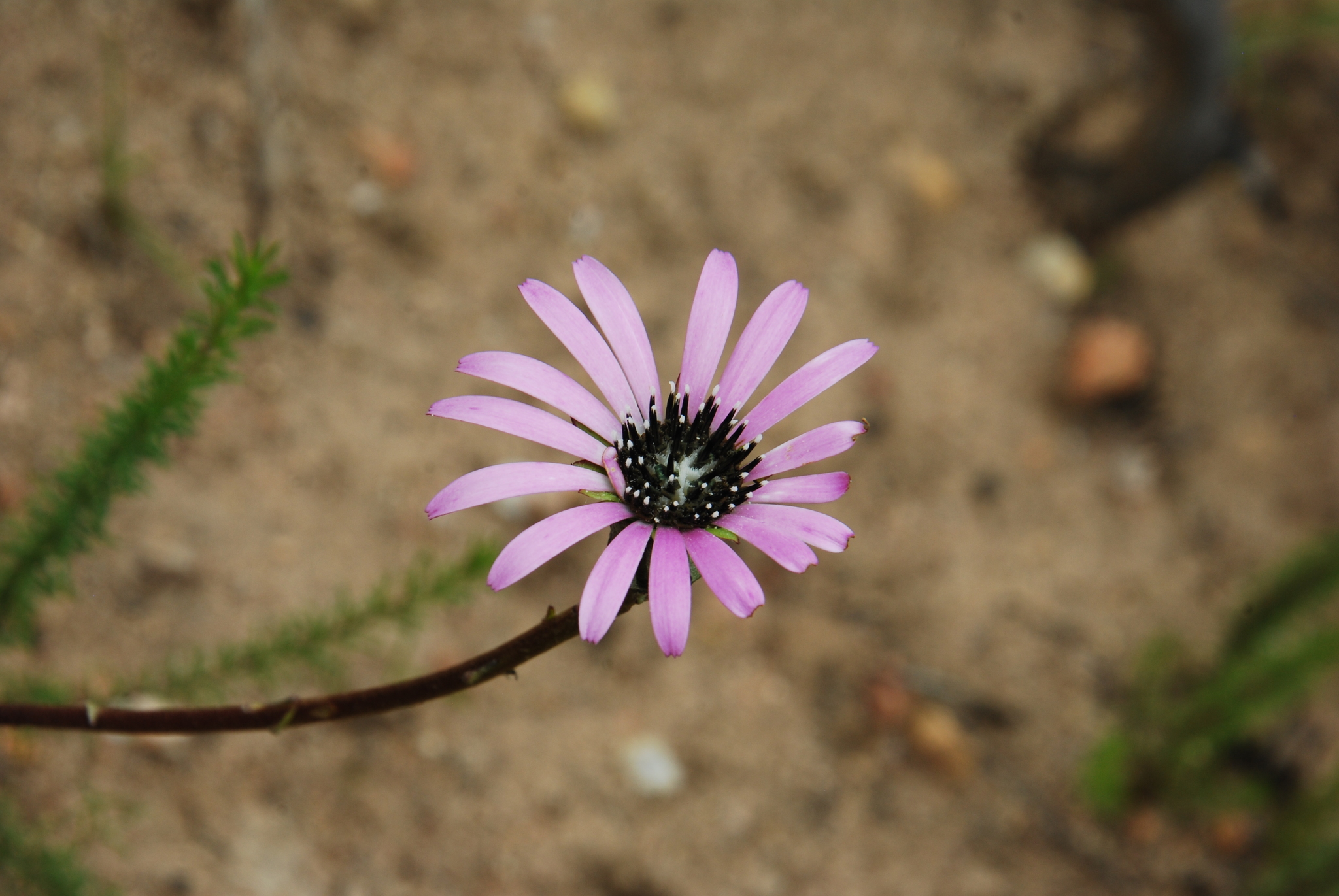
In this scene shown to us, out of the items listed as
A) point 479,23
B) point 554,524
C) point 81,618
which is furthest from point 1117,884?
point 479,23

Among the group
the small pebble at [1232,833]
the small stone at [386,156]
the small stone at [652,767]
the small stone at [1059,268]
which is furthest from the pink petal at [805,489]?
the small stone at [1059,268]

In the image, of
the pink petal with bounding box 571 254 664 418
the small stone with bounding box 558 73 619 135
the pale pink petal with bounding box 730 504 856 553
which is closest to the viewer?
the pale pink petal with bounding box 730 504 856 553

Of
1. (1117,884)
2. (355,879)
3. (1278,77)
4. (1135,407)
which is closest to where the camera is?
(355,879)

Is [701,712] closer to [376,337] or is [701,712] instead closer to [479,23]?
[376,337]

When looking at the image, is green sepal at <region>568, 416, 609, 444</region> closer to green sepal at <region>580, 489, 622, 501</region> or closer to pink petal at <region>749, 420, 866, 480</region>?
green sepal at <region>580, 489, 622, 501</region>

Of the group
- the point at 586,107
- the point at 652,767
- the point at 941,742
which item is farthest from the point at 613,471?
the point at 586,107

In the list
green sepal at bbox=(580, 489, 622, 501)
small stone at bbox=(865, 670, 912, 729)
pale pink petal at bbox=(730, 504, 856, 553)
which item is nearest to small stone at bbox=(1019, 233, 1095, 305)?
small stone at bbox=(865, 670, 912, 729)
